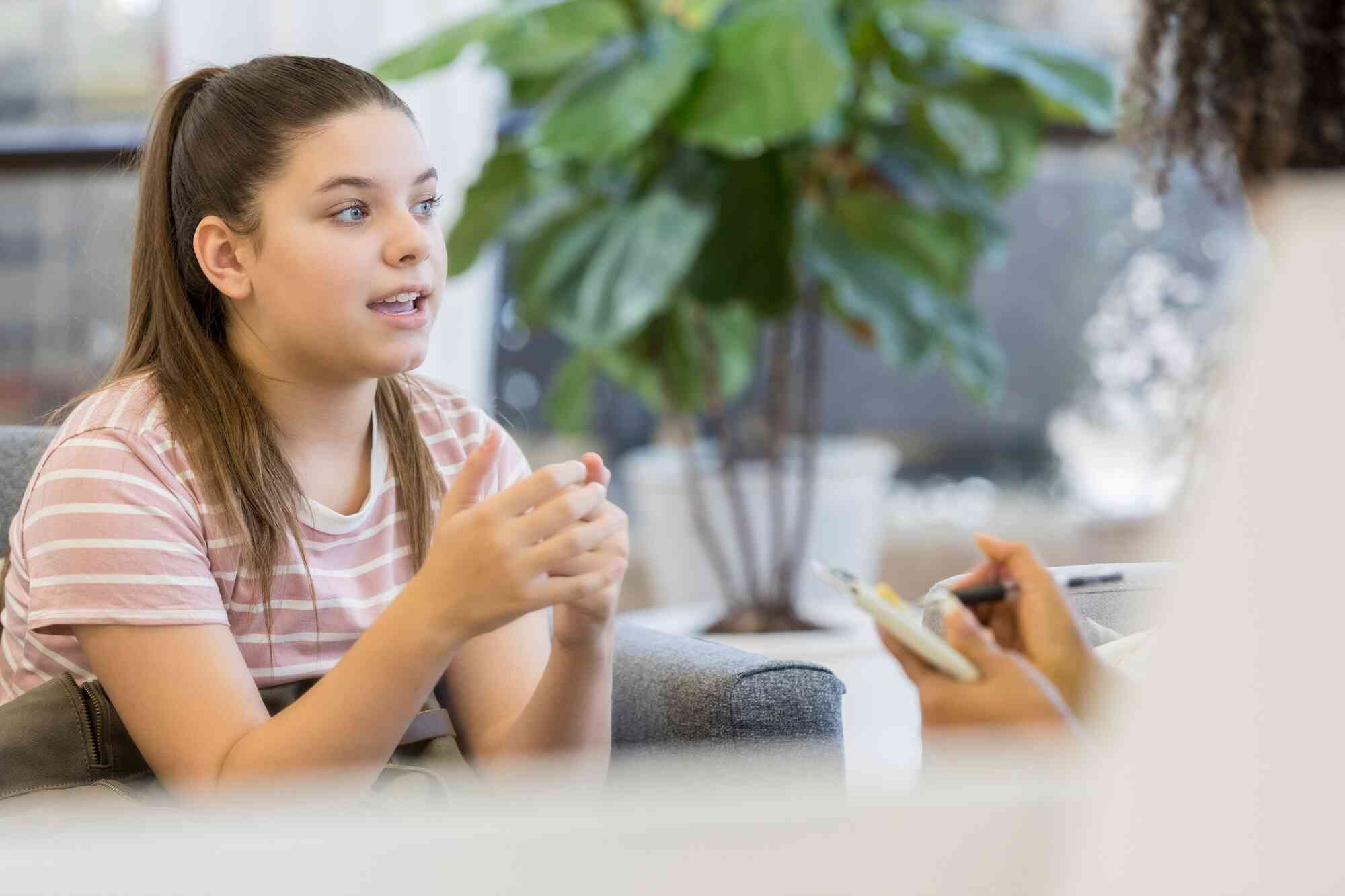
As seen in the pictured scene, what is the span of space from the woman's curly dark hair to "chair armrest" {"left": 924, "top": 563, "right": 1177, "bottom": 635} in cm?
50

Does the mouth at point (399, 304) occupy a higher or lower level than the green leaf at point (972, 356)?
higher

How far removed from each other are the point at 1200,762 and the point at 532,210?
204cm

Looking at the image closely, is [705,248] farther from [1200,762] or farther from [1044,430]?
[1200,762]

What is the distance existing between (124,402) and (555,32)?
1.30m

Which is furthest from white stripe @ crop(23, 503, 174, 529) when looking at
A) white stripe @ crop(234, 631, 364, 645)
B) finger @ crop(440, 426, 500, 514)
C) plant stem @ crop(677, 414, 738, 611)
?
plant stem @ crop(677, 414, 738, 611)

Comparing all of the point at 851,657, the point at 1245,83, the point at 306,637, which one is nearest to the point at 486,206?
the point at 851,657

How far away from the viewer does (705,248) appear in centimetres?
201

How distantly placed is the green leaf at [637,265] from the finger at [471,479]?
1120 mm

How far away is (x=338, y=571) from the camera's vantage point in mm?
959

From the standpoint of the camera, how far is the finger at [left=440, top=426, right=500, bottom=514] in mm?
735

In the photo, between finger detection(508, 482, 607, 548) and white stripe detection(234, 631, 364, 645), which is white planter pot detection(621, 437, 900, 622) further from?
finger detection(508, 482, 607, 548)

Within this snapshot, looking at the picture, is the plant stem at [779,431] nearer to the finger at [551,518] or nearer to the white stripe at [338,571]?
the white stripe at [338,571]

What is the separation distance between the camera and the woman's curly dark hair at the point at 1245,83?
46.3 inches

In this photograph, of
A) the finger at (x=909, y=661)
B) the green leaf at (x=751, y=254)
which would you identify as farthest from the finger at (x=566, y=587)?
the green leaf at (x=751, y=254)
